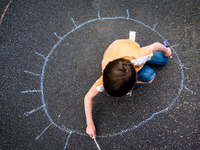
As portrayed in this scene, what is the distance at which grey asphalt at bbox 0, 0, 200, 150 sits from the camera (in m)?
1.62

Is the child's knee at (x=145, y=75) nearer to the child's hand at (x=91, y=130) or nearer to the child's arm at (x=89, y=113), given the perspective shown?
the child's arm at (x=89, y=113)

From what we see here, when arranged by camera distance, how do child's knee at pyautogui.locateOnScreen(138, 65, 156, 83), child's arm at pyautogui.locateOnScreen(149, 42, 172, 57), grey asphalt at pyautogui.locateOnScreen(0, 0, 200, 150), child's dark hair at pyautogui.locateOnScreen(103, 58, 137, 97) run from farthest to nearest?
grey asphalt at pyautogui.locateOnScreen(0, 0, 200, 150)
child's knee at pyautogui.locateOnScreen(138, 65, 156, 83)
child's arm at pyautogui.locateOnScreen(149, 42, 172, 57)
child's dark hair at pyautogui.locateOnScreen(103, 58, 137, 97)

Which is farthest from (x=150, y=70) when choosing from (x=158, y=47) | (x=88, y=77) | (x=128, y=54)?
(x=88, y=77)

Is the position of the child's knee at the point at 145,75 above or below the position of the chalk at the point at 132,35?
below

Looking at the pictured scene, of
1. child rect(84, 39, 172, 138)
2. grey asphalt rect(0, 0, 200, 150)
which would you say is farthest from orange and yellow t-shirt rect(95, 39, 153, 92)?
grey asphalt rect(0, 0, 200, 150)

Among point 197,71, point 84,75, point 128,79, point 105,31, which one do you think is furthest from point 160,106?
point 105,31

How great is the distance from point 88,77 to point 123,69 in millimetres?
777

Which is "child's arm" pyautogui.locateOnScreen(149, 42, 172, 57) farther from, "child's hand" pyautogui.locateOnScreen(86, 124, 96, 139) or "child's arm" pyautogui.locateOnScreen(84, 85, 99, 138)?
"child's hand" pyautogui.locateOnScreen(86, 124, 96, 139)

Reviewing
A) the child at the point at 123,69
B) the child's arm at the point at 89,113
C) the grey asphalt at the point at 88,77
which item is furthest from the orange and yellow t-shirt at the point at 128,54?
the grey asphalt at the point at 88,77

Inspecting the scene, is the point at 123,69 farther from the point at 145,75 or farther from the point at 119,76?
the point at 145,75

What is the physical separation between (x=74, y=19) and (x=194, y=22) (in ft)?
5.39

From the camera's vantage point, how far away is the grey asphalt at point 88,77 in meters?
1.62

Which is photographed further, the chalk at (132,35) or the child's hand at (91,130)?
the chalk at (132,35)

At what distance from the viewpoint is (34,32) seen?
1.86 metres
